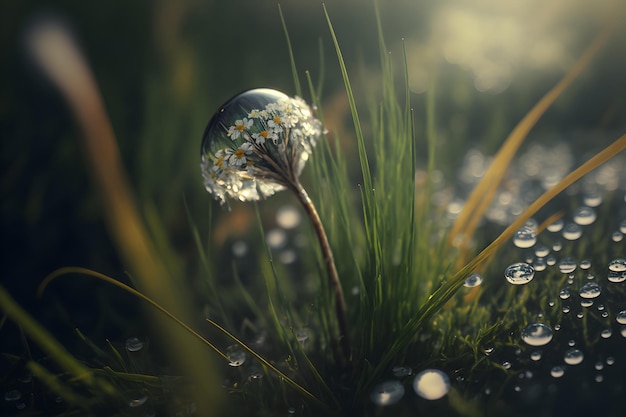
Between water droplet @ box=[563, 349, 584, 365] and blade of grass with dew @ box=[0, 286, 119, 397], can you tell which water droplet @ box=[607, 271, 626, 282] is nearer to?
water droplet @ box=[563, 349, 584, 365]

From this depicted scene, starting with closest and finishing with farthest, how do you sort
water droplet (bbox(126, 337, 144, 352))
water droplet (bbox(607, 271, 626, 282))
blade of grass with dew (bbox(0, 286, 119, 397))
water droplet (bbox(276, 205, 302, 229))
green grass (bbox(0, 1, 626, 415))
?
blade of grass with dew (bbox(0, 286, 119, 397)) < green grass (bbox(0, 1, 626, 415)) < water droplet (bbox(607, 271, 626, 282)) < water droplet (bbox(126, 337, 144, 352)) < water droplet (bbox(276, 205, 302, 229))

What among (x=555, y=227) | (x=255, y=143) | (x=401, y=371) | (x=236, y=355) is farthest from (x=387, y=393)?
(x=555, y=227)

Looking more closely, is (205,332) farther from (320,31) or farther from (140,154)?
(320,31)

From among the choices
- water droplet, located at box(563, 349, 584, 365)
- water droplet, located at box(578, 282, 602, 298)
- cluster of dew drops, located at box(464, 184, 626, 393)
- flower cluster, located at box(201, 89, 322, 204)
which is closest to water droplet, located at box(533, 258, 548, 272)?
cluster of dew drops, located at box(464, 184, 626, 393)

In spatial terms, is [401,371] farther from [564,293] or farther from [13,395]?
[13,395]

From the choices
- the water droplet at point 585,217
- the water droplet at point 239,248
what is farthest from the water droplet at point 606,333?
the water droplet at point 239,248

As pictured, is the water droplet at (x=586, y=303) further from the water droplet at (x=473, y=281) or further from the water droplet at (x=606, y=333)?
the water droplet at (x=473, y=281)
